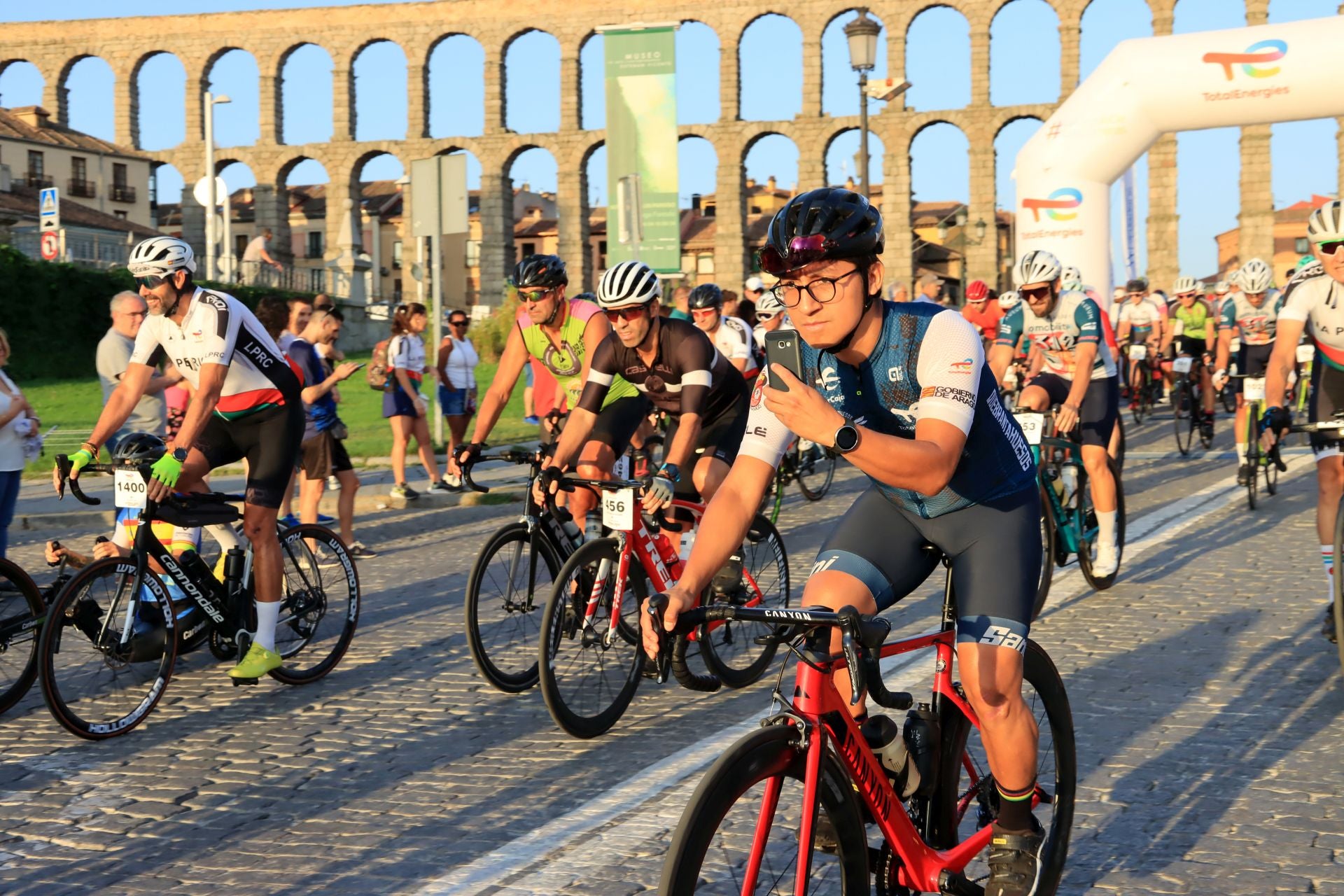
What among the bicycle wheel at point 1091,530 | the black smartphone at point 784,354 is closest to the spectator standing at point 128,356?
the bicycle wheel at point 1091,530

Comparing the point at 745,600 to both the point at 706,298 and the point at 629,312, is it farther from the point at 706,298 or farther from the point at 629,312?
the point at 706,298

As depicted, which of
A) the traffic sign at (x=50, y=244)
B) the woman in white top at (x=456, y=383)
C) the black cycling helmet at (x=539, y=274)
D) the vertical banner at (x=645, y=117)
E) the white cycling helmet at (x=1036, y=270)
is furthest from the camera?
the traffic sign at (x=50, y=244)

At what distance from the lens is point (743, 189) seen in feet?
214

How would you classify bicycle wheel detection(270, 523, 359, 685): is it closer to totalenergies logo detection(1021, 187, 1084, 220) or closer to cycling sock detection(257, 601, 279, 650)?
cycling sock detection(257, 601, 279, 650)

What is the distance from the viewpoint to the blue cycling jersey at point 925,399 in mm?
3184

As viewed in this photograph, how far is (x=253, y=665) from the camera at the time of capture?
654cm

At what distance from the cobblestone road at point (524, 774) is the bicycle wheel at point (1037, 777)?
23 cm

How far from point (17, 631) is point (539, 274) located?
2874mm

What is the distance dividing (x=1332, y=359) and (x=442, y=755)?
15.1 feet

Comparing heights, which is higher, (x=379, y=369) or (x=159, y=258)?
(x=159, y=258)

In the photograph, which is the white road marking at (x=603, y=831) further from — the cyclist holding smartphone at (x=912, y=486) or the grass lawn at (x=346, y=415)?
the grass lawn at (x=346, y=415)

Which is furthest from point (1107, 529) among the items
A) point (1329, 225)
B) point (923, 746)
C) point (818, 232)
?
point (818, 232)

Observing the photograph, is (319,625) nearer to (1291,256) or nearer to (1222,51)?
(1222,51)

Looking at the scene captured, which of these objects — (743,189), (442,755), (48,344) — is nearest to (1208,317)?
(442,755)
